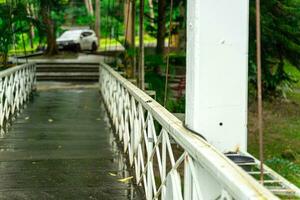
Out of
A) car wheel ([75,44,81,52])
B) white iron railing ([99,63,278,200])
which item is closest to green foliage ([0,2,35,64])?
white iron railing ([99,63,278,200])

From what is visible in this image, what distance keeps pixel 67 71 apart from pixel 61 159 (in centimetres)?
1598

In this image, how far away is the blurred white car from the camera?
31.4 meters

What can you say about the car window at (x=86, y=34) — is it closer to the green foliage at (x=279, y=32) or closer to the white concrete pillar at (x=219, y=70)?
the green foliage at (x=279, y=32)

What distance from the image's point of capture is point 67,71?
74.2ft

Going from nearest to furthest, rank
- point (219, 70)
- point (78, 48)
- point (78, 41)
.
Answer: point (219, 70) < point (78, 41) < point (78, 48)

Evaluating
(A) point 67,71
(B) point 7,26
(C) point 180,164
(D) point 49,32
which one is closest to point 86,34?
(D) point 49,32

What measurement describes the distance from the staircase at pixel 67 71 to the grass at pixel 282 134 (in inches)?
335

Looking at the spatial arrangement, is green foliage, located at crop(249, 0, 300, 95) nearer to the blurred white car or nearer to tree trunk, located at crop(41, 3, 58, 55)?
tree trunk, located at crop(41, 3, 58, 55)

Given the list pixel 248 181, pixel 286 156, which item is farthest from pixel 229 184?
pixel 286 156

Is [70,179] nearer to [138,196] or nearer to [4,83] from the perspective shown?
[138,196]

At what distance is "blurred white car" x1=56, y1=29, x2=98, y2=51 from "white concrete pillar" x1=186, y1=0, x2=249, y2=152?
2831 centimetres

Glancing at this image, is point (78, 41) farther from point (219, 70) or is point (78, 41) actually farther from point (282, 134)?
point (219, 70)

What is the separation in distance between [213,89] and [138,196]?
2263 millimetres

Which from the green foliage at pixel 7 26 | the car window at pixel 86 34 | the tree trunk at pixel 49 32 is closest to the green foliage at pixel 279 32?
the green foliage at pixel 7 26
